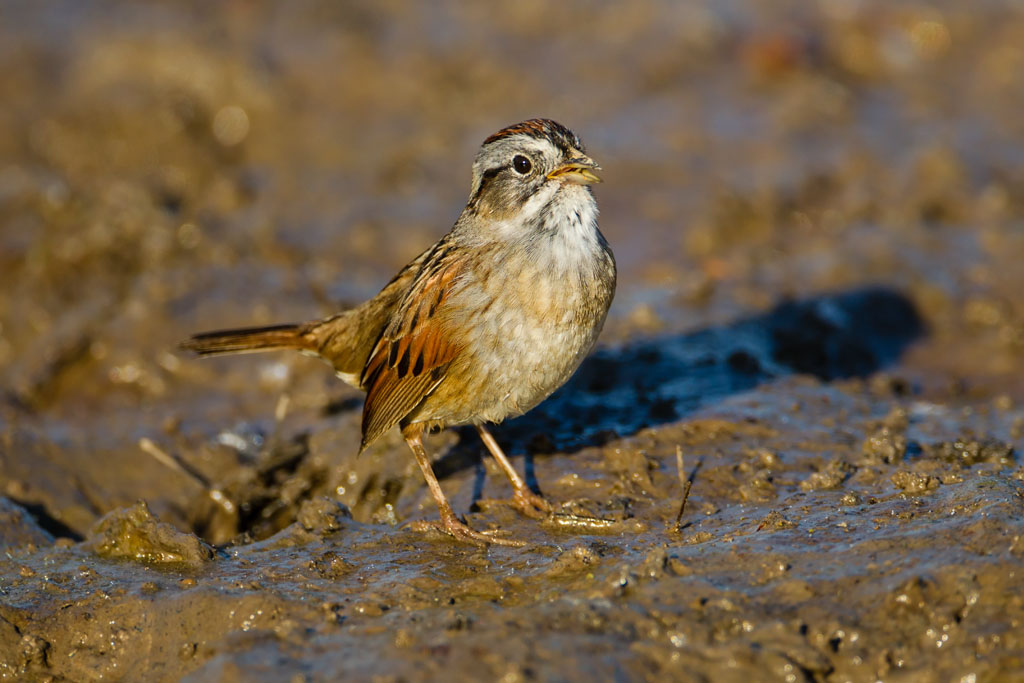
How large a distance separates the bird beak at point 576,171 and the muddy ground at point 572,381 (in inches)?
58.4

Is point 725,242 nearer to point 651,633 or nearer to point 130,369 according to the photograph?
point 130,369

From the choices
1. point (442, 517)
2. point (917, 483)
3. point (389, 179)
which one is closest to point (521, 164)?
point (442, 517)

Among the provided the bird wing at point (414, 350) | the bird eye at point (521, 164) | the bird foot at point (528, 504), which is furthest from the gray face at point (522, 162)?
the bird foot at point (528, 504)

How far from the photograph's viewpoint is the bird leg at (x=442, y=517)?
5.04 meters

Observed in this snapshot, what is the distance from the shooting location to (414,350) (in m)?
5.46

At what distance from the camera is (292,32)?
1160 cm

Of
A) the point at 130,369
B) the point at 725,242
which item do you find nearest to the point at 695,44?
the point at 725,242

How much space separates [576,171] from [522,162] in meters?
0.29

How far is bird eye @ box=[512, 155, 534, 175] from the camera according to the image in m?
5.35

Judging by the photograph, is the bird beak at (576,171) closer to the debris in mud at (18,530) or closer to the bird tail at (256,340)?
the bird tail at (256,340)

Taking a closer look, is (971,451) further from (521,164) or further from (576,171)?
(521,164)

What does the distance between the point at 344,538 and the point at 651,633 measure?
1.83 metres

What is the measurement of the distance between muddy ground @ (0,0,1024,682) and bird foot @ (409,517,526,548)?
0.07 m

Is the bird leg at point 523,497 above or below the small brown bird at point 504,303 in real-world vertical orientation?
below
